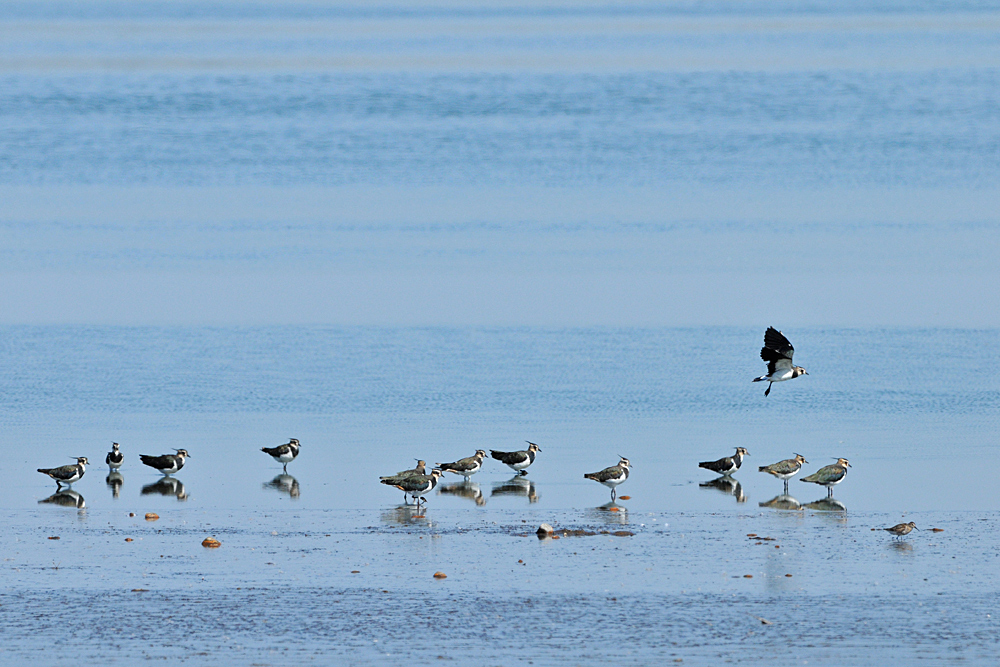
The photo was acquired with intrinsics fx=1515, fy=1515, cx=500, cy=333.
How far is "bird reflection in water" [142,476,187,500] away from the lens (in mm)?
14686

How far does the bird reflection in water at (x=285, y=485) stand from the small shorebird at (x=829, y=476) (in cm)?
496

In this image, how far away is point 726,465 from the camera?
1524 centimetres

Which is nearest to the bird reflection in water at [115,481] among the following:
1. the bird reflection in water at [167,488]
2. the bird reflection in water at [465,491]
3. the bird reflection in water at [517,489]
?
the bird reflection in water at [167,488]

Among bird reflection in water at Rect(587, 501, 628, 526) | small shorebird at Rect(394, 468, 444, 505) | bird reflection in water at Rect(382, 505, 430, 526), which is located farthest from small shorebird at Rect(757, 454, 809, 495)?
bird reflection in water at Rect(382, 505, 430, 526)

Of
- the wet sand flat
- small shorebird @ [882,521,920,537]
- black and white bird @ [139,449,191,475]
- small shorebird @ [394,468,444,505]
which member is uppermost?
black and white bird @ [139,449,191,475]

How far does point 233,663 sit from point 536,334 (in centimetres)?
1468

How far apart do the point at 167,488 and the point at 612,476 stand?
14.4ft

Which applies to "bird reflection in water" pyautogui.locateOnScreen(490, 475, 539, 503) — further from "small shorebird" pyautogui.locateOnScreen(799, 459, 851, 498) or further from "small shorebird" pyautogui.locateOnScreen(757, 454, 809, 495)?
"small shorebird" pyautogui.locateOnScreen(799, 459, 851, 498)

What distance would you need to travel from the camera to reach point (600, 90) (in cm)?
5728

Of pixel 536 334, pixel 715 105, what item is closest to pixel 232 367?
pixel 536 334

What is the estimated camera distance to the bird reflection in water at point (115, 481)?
14984 millimetres

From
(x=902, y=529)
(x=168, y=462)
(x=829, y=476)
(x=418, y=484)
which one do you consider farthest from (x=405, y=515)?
(x=902, y=529)

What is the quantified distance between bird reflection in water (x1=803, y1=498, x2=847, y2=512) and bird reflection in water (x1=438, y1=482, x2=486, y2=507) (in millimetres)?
3106

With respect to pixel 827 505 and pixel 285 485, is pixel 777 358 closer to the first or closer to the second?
pixel 827 505
